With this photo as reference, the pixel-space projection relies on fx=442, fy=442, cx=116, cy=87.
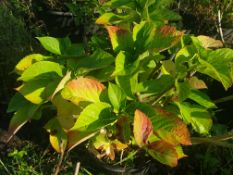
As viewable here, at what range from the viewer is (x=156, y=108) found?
4.40ft

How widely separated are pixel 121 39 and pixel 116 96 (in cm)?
19

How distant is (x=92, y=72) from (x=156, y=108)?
0.27 meters

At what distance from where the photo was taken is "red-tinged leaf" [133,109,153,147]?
4.02ft

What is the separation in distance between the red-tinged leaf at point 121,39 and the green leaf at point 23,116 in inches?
13.6

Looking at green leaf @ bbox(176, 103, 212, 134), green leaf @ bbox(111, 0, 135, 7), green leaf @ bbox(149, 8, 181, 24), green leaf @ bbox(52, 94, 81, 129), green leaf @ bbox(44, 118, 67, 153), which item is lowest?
green leaf @ bbox(44, 118, 67, 153)

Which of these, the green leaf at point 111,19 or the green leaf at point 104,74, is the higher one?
the green leaf at point 111,19

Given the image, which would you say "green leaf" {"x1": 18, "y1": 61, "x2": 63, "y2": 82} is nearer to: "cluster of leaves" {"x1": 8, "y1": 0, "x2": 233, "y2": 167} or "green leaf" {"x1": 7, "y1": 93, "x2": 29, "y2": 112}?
"cluster of leaves" {"x1": 8, "y1": 0, "x2": 233, "y2": 167}

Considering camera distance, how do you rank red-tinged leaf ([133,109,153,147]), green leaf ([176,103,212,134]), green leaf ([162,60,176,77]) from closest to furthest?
red-tinged leaf ([133,109,153,147]), green leaf ([162,60,176,77]), green leaf ([176,103,212,134])

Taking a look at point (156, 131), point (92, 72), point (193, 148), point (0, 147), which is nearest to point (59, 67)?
point (92, 72)

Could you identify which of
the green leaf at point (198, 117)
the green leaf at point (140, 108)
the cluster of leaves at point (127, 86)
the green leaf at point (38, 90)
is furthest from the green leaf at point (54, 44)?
the green leaf at point (198, 117)

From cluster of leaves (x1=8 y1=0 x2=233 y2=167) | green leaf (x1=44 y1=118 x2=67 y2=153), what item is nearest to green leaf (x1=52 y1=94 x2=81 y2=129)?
cluster of leaves (x1=8 y1=0 x2=233 y2=167)

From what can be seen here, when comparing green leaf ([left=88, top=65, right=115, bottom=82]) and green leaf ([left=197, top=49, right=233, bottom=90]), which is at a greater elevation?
green leaf ([left=197, top=49, right=233, bottom=90])

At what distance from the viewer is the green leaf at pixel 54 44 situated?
1.47m

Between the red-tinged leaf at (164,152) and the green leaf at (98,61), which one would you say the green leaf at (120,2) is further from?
the red-tinged leaf at (164,152)
